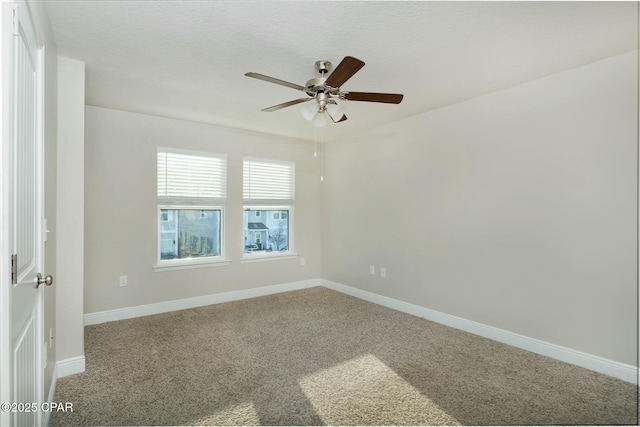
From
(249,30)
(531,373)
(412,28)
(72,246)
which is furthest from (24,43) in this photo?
(531,373)

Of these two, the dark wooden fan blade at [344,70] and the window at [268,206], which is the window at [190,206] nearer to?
the window at [268,206]

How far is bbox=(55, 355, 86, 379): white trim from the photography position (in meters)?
2.50

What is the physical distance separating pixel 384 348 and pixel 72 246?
277 cm

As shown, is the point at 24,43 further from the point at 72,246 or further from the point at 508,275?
the point at 508,275

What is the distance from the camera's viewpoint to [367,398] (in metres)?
2.26

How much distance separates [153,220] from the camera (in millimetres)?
4070

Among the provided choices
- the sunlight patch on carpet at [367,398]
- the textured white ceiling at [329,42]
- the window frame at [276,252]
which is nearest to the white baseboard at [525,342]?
the sunlight patch on carpet at [367,398]

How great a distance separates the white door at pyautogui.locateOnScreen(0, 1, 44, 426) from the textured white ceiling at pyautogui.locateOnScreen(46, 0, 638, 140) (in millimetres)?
766

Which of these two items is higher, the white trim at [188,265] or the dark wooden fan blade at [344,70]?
the dark wooden fan blade at [344,70]

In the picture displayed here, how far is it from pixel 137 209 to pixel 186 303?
1336 millimetres

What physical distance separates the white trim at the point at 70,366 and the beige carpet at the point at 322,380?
9cm

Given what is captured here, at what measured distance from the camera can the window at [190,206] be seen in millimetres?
4188

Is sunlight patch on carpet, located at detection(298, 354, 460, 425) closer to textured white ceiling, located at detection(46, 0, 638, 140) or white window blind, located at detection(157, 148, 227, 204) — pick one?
textured white ceiling, located at detection(46, 0, 638, 140)

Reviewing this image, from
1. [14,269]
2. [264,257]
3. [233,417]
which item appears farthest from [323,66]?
[264,257]
